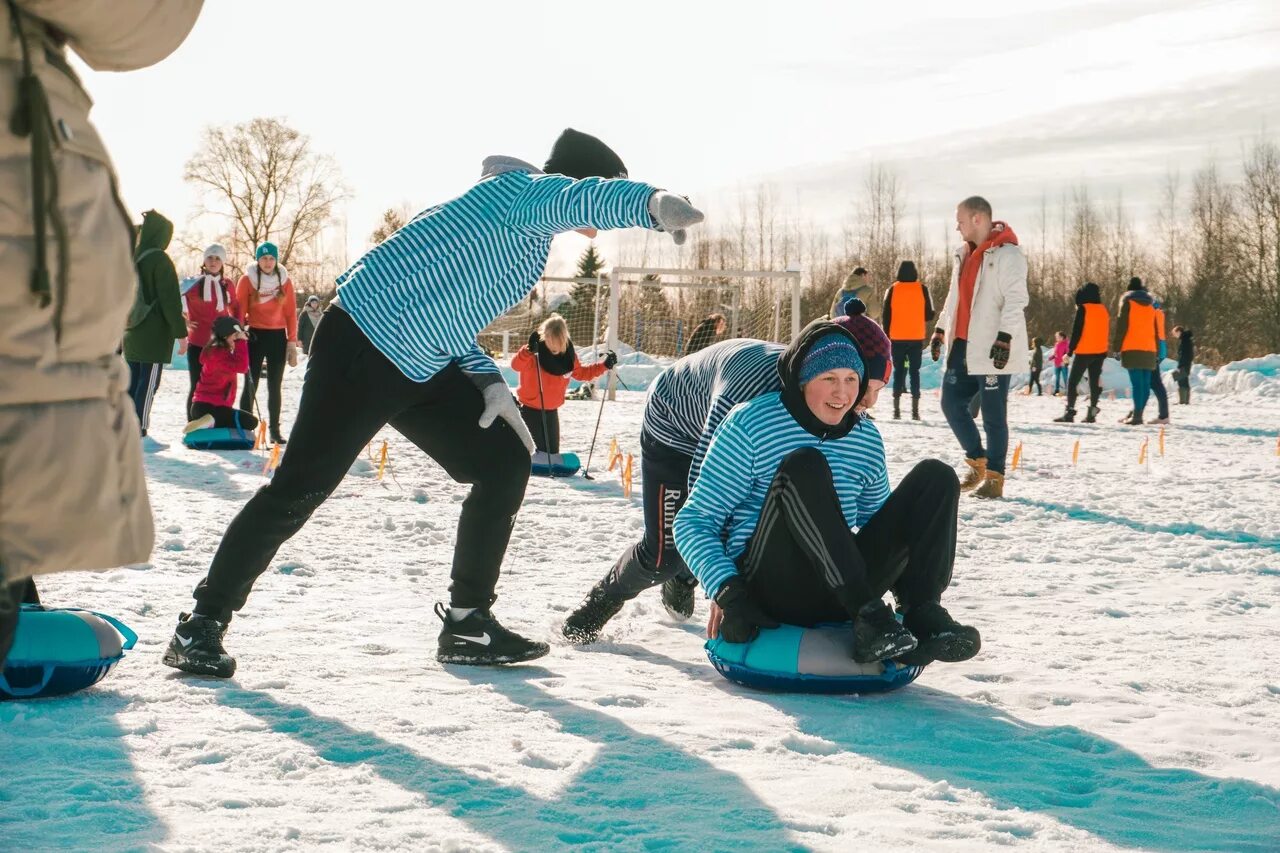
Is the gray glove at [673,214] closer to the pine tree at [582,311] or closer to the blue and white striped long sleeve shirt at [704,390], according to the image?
the blue and white striped long sleeve shirt at [704,390]

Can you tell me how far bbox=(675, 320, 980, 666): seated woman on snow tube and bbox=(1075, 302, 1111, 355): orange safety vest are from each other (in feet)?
39.3

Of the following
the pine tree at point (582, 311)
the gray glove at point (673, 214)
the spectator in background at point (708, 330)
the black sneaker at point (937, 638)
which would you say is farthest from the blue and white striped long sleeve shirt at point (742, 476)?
the pine tree at point (582, 311)

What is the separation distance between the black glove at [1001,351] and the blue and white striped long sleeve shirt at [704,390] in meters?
3.90

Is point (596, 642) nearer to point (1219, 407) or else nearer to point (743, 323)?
point (1219, 407)

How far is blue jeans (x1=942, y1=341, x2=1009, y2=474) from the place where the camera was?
7820mm

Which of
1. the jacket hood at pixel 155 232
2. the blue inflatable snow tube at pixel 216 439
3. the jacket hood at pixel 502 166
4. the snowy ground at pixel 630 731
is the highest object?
the jacket hood at pixel 155 232

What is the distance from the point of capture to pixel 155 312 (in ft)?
29.2

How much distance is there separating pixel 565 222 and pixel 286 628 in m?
1.82

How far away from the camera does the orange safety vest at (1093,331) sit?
1481 centimetres

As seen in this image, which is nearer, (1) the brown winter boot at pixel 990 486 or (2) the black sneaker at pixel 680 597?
(2) the black sneaker at pixel 680 597

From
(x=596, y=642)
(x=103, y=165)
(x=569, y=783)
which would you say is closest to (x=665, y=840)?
(x=569, y=783)

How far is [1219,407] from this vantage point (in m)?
19.4

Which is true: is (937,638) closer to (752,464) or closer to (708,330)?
(752,464)

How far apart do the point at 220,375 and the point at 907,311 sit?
7192 millimetres
